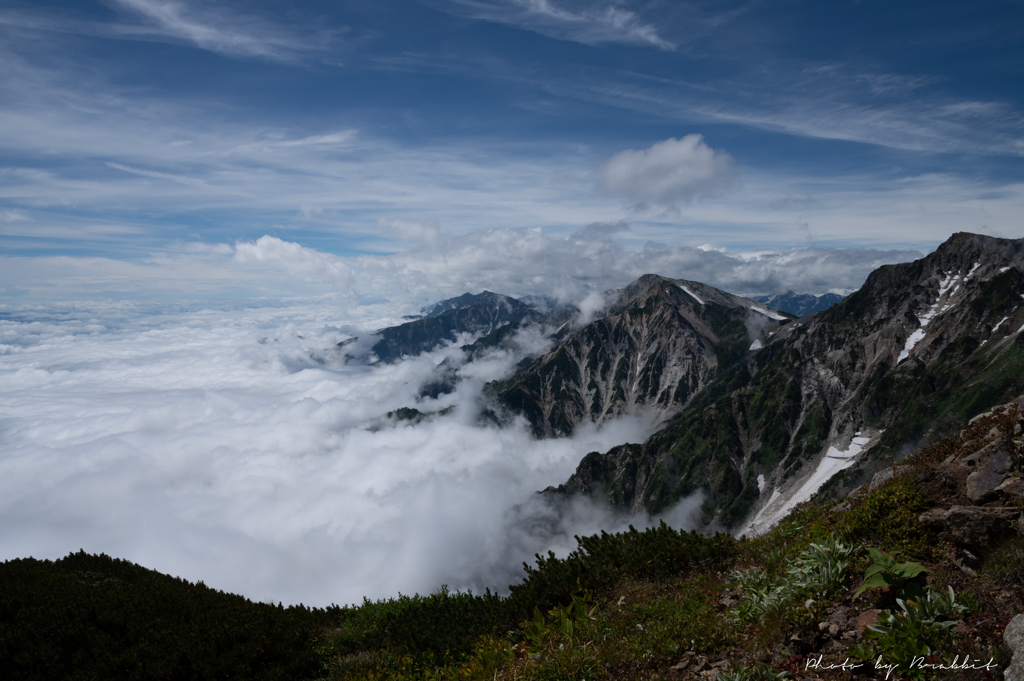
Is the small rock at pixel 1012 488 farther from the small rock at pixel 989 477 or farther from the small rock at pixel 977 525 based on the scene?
the small rock at pixel 977 525

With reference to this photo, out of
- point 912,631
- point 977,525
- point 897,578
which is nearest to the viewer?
point 912,631

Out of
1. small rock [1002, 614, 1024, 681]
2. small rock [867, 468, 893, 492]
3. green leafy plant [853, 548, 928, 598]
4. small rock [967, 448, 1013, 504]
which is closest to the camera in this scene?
small rock [1002, 614, 1024, 681]

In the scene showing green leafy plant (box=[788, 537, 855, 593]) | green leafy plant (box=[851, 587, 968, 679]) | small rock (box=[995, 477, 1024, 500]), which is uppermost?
small rock (box=[995, 477, 1024, 500])

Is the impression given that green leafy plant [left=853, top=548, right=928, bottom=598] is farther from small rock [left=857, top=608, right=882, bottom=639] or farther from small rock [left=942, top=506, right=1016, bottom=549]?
small rock [left=942, top=506, right=1016, bottom=549]

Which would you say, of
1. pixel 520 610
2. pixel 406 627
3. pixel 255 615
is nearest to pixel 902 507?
pixel 520 610

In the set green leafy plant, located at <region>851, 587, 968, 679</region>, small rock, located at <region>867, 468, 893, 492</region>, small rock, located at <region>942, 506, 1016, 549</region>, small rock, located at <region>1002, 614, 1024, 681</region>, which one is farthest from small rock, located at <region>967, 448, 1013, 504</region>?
small rock, located at <region>1002, 614, 1024, 681</region>

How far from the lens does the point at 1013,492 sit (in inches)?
350

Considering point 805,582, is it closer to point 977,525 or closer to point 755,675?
point 755,675

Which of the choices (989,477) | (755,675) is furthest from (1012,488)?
(755,675)

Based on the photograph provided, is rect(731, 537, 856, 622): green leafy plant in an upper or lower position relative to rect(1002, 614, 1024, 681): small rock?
lower

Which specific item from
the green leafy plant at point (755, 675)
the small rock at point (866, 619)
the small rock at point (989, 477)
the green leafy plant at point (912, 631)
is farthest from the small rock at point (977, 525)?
the green leafy plant at point (755, 675)

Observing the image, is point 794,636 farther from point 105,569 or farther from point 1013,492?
point 105,569

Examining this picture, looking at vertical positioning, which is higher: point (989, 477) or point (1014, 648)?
point (989, 477)

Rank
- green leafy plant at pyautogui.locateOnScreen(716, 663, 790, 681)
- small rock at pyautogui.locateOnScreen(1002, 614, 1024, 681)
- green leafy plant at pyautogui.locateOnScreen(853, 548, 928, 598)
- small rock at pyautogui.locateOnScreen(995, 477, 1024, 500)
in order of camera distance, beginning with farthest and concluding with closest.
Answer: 1. small rock at pyautogui.locateOnScreen(995, 477, 1024, 500)
2. green leafy plant at pyautogui.locateOnScreen(716, 663, 790, 681)
3. green leafy plant at pyautogui.locateOnScreen(853, 548, 928, 598)
4. small rock at pyautogui.locateOnScreen(1002, 614, 1024, 681)
